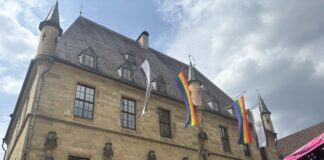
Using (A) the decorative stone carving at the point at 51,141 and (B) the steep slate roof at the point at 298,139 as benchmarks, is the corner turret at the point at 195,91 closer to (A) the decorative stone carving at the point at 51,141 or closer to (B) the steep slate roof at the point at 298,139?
(A) the decorative stone carving at the point at 51,141

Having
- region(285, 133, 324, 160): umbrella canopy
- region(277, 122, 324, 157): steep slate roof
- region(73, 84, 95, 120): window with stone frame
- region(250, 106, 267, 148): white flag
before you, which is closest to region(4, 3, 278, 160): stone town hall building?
region(73, 84, 95, 120): window with stone frame

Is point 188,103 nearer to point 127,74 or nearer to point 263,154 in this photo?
point 127,74

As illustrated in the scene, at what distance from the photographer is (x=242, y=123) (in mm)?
16719

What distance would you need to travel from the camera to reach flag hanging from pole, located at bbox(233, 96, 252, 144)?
1630 centimetres

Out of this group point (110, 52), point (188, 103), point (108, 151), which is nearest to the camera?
point (108, 151)

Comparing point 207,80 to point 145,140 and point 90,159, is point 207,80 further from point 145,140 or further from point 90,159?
point 90,159

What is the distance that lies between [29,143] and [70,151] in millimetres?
1648

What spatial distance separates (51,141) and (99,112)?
2804 mm

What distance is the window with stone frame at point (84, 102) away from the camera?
12934 millimetres

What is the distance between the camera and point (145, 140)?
14.2m

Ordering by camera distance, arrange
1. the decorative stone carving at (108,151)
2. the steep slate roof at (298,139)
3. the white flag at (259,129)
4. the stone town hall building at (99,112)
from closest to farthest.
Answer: the stone town hall building at (99,112) < the decorative stone carving at (108,151) < the white flag at (259,129) < the steep slate roof at (298,139)

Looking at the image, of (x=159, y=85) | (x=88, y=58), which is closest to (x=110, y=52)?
(x=88, y=58)

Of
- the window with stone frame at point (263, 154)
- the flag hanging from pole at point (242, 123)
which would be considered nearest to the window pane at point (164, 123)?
the flag hanging from pole at point (242, 123)

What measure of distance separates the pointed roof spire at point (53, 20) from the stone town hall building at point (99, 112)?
0.15 ft
